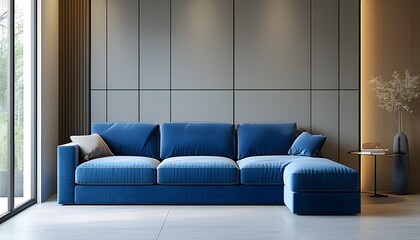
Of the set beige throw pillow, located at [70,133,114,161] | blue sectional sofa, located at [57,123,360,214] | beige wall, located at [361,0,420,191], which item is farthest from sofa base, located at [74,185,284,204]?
beige wall, located at [361,0,420,191]

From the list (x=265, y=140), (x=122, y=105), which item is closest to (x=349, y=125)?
(x=265, y=140)

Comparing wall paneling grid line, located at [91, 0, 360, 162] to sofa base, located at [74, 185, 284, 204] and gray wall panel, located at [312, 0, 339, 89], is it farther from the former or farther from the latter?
sofa base, located at [74, 185, 284, 204]

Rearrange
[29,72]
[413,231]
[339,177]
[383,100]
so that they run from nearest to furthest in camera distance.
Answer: [413,231] < [339,177] < [29,72] < [383,100]

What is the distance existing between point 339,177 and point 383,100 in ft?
7.31

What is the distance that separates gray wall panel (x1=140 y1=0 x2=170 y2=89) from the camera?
759cm

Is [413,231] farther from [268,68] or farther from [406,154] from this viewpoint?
[268,68]

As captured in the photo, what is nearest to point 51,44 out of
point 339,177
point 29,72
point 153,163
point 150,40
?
point 29,72

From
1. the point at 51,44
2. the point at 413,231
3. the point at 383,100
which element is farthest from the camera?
the point at 383,100

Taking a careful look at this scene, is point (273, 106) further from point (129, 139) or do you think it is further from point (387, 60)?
point (129, 139)

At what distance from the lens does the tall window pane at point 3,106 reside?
219 inches

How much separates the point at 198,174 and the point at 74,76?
7.42ft

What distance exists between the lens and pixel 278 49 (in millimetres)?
7645

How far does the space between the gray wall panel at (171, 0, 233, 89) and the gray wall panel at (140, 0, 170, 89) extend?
10 cm

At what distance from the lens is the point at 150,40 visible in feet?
25.0
